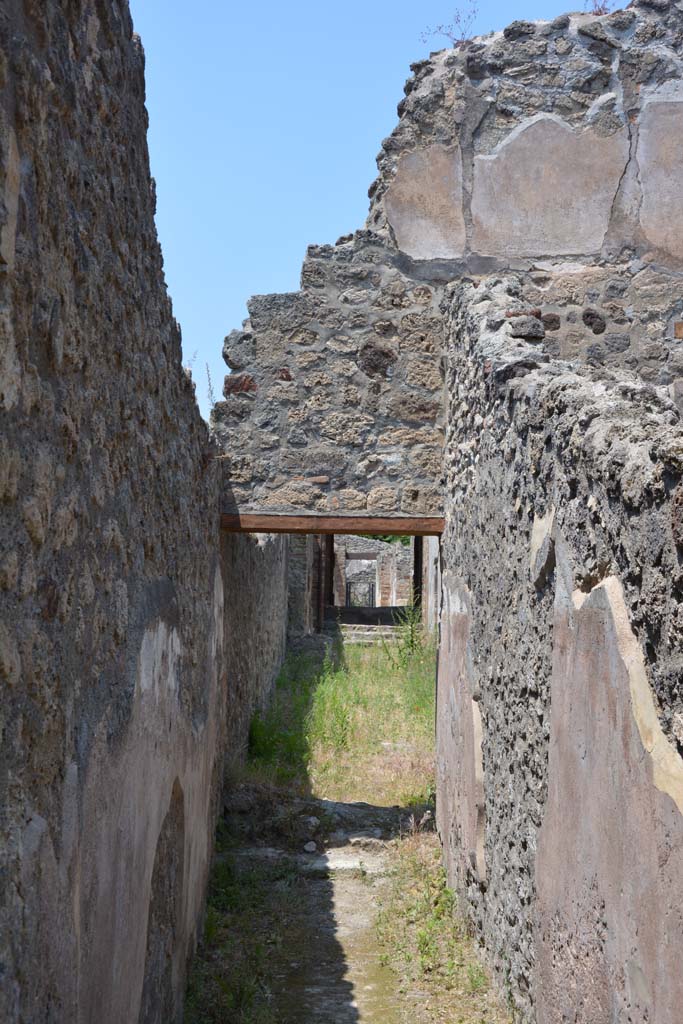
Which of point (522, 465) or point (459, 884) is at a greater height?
point (522, 465)

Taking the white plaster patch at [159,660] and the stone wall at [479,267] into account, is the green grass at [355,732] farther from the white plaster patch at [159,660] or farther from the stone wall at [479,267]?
the white plaster patch at [159,660]

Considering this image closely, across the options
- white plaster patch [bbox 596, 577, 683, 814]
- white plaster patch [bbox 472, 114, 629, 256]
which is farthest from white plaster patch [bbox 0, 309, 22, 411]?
white plaster patch [bbox 472, 114, 629, 256]

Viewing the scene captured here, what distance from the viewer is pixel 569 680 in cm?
274

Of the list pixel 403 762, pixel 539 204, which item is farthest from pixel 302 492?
pixel 403 762

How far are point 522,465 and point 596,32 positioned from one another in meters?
3.54

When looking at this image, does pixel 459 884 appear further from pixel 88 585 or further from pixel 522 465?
pixel 88 585

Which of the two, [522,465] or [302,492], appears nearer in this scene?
[522,465]

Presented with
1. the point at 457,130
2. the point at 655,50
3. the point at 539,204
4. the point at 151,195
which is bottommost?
the point at 151,195

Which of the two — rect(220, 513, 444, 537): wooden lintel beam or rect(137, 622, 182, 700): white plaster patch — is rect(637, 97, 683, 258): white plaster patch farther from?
rect(137, 622, 182, 700): white plaster patch

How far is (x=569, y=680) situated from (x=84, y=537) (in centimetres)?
146

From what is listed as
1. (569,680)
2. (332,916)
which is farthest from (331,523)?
(569,680)

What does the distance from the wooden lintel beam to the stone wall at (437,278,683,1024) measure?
32.5 inches

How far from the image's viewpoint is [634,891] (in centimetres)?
214

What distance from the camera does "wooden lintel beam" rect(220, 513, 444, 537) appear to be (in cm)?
550
